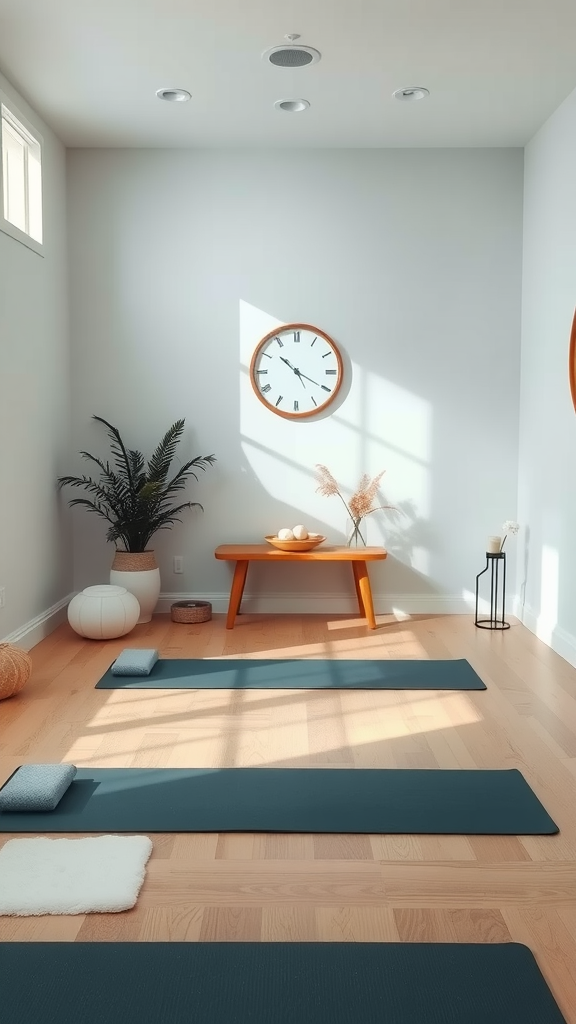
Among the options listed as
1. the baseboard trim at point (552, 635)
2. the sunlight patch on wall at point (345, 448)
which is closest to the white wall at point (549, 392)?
the baseboard trim at point (552, 635)

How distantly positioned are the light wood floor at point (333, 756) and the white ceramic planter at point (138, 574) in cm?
20

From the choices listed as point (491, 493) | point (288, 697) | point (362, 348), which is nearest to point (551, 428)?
point (491, 493)

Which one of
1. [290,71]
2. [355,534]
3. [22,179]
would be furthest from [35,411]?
[290,71]

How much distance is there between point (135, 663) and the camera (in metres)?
4.00

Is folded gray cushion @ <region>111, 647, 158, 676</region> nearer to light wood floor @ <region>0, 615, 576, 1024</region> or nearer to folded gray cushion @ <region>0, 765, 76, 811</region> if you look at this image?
light wood floor @ <region>0, 615, 576, 1024</region>

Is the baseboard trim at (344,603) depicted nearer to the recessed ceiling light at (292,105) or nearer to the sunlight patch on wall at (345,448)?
the sunlight patch on wall at (345,448)

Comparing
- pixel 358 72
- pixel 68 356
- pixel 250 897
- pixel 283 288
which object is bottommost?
pixel 250 897

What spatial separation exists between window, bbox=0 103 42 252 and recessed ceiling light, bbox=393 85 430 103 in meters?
1.81

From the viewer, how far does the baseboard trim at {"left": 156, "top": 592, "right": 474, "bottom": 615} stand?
543 centimetres

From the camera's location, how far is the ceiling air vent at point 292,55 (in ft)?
12.5

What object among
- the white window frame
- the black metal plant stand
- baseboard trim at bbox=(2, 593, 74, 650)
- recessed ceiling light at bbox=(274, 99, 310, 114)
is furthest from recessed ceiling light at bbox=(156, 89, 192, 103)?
the black metal plant stand

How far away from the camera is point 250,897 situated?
82.3 inches

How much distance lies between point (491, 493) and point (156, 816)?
338 centimetres

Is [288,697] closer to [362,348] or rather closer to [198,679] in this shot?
[198,679]
